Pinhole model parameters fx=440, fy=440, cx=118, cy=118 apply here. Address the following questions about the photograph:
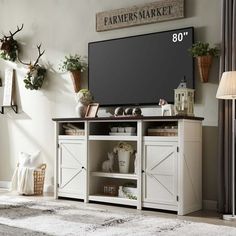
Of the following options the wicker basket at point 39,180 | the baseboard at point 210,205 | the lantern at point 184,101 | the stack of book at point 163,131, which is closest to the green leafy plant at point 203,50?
the lantern at point 184,101

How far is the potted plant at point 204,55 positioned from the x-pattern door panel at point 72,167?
4.77 feet

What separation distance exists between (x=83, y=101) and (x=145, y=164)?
A: 109 cm

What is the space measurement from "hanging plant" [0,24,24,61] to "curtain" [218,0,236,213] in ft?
9.56

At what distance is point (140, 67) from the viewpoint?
477 centimetres

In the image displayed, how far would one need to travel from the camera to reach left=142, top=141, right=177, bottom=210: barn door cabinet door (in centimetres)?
405

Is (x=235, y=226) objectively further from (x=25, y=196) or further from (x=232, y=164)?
(x=25, y=196)

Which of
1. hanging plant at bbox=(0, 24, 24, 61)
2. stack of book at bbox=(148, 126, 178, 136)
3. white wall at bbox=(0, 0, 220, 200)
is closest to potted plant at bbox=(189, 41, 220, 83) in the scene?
white wall at bbox=(0, 0, 220, 200)

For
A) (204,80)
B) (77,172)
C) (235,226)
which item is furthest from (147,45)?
(235,226)

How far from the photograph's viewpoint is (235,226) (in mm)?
3500

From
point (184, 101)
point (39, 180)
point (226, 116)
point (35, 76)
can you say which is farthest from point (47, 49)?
point (226, 116)

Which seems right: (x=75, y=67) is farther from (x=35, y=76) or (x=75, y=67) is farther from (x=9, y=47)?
(x=9, y=47)

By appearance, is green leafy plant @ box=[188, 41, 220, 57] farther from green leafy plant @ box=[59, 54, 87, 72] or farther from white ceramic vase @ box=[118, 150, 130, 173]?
green leafy plant @ box=[59, 54, 87, 72]

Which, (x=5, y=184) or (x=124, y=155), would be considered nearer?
(x=124, y=155)

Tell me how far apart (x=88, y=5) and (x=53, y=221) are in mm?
2821
